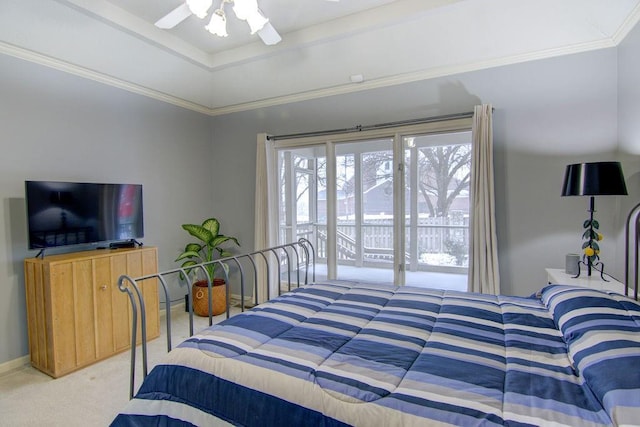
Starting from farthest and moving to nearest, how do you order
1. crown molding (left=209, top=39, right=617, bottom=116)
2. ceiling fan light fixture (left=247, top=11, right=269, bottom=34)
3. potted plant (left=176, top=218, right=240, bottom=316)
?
potted plant (left=176, top=218, right=240, bottom=316), crown molding (left=209, top=39, right=617, bottom=116), ceiling fan light fixture (left=247, top=11, right=269, bottom=34)

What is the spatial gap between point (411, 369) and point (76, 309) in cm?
279

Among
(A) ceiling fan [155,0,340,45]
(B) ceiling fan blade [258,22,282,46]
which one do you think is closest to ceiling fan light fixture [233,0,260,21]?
(A) ceiling fan [155,0,340,45]

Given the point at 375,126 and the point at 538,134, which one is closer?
the point at 538,134

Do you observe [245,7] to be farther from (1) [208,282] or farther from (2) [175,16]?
(1) [208,282]

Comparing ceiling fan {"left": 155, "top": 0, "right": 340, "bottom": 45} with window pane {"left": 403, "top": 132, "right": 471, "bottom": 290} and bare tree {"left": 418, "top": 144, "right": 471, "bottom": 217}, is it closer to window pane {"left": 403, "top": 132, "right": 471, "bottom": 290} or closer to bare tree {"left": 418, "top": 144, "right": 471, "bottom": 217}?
window pane {"left": 403, "top": 132, "right": 471, "bottom": 290}

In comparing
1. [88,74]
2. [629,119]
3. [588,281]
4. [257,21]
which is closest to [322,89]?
[257,21]

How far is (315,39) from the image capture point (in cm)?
322

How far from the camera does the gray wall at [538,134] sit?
286 centimetres

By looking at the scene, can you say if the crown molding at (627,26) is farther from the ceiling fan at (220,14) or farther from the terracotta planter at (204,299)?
the terracotta planter at (204,299)

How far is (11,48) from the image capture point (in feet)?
8.79

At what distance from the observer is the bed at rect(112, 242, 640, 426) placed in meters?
1.02

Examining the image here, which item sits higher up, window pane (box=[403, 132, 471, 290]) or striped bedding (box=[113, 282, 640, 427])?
window pane (box=[403, 132, 471, 290])

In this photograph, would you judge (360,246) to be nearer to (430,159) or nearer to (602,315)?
(430,159)

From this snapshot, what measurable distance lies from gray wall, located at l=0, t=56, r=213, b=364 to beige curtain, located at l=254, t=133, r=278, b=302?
3.06 ft
